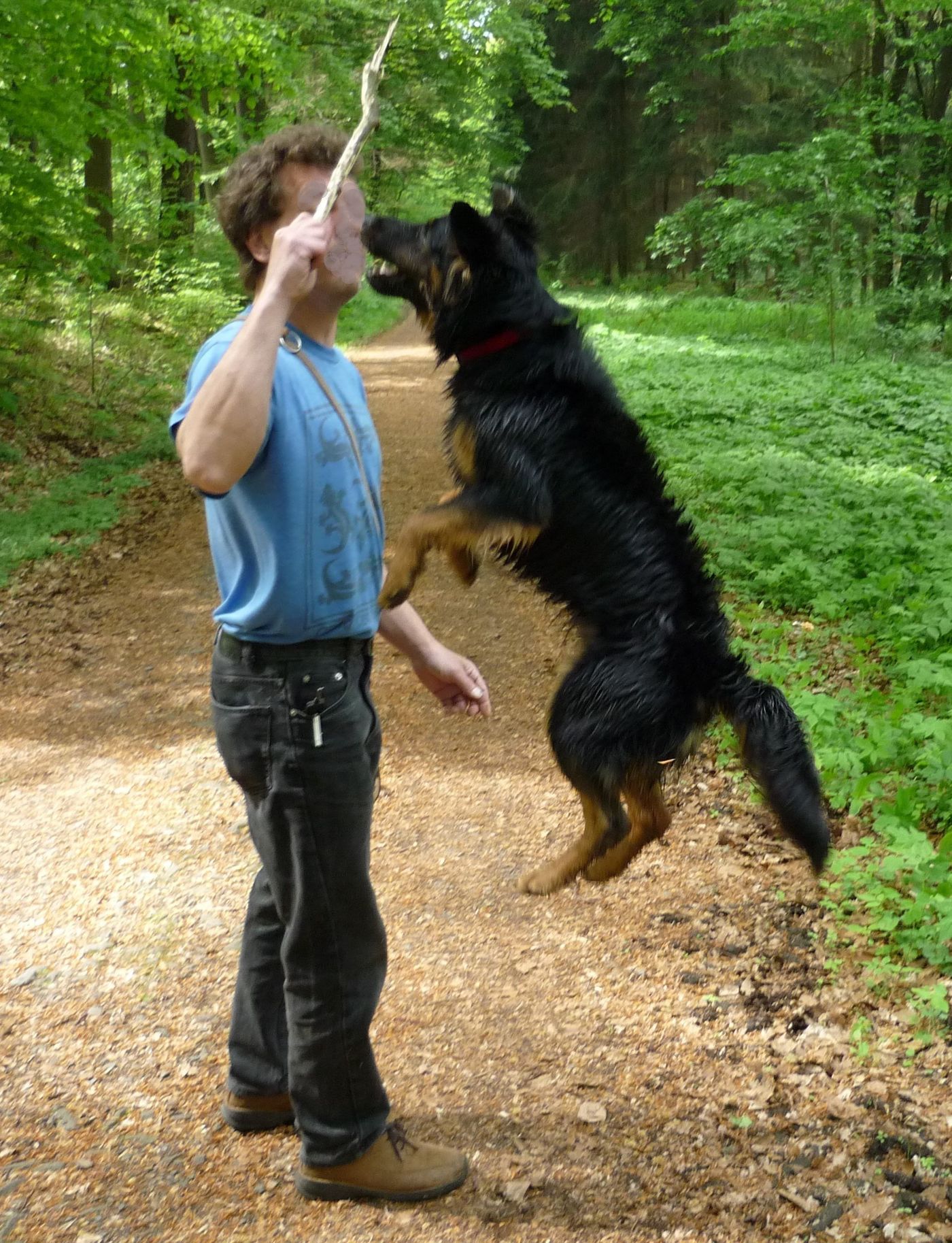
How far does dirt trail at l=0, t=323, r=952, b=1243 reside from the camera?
2.98m

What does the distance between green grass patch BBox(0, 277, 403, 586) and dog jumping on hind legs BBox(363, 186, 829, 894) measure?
6964 millimetres

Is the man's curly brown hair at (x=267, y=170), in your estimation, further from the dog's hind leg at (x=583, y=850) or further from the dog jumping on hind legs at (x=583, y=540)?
the dog's hind leg at (x=583, y=850)

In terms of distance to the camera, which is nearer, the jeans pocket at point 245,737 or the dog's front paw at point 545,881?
the jeans pocket at point 245,737

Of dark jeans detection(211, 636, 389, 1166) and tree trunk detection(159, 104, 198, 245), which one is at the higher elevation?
tree trunk detection(159, 104, 198, 245)

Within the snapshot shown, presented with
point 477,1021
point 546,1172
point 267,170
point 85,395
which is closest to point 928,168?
point 85,395

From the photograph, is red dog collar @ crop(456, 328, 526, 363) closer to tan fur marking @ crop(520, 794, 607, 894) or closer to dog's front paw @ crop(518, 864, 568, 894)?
tan fur marking @ crop(520, 794, 607, 894)

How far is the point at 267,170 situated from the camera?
2307 millimetres

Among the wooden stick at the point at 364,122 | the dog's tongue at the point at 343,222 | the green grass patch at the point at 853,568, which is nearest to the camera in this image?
the wooden stick at the point at 364,122

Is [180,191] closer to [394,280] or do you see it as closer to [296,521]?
[394,280]

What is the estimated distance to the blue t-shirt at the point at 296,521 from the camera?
7.47ft

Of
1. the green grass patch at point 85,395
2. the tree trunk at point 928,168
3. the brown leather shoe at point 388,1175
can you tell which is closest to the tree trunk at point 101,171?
the green grass patch at point 85,395

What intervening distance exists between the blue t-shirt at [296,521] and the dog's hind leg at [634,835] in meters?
0.90

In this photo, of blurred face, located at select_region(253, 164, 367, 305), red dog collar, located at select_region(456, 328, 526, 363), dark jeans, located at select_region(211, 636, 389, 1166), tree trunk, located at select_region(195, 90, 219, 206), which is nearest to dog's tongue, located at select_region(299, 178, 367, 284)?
blurred face, located at select_region(253, 164, 367, 305)

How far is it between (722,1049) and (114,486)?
30.9 ft
